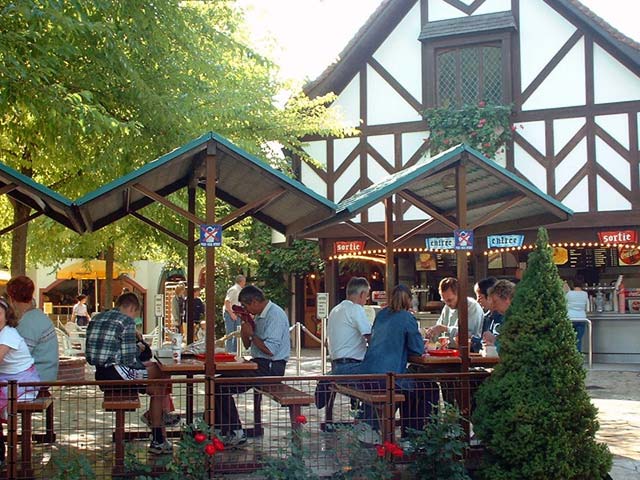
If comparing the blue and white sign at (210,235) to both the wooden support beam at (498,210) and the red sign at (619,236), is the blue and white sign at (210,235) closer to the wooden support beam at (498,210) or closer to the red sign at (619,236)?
the wooden support beam at (498,210)

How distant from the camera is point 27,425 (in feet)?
23.3

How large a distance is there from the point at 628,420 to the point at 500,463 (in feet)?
14.5

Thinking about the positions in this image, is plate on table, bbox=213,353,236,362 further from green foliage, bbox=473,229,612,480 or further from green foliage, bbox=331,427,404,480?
green foliage, bbox=473,229,612,480

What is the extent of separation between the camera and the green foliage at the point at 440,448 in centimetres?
657

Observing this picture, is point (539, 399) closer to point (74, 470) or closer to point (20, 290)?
point (74, 470)

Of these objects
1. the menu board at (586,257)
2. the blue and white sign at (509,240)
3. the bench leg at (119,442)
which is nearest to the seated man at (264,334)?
the bench leg at (119,442)

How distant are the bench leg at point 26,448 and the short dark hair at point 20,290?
4.34 ft

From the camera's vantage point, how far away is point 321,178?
19484 mm

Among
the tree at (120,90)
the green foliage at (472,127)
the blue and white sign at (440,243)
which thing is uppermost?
the green foliage at (472,127)

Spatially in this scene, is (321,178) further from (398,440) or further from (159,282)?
(159,282)

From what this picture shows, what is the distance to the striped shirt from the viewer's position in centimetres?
771

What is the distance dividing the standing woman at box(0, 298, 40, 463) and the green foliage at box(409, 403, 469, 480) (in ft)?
10.2

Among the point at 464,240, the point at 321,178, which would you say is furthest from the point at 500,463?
the point at 321,178

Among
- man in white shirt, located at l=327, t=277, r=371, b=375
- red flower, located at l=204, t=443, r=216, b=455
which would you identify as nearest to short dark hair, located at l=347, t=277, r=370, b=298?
man in white shirt, located at l=327, t=277, r=371, b=375
